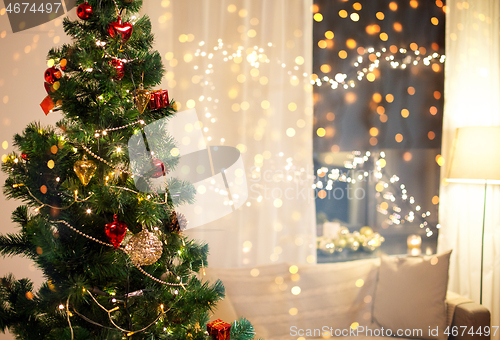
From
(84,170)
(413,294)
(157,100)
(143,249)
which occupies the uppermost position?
(157,100)

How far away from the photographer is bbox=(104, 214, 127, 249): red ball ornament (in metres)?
0.81

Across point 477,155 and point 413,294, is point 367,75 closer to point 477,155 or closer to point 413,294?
point 477,155

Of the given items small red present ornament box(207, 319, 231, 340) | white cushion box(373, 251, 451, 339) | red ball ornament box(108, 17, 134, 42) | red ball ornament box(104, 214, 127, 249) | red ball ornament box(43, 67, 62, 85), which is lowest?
white cushion box(373, 251, 451, 339)

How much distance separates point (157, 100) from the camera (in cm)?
93

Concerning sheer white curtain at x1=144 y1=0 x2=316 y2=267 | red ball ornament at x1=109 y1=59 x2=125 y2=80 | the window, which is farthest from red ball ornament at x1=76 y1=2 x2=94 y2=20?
the window

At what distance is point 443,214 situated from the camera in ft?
7.52

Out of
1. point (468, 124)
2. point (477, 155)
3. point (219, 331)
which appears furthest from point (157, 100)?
point (468, 124)

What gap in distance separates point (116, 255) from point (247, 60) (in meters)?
1.49

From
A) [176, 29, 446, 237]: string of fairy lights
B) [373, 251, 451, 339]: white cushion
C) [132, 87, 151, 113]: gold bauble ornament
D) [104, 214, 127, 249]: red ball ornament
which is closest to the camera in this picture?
[104, 214, 127, 249]: red ball ornament

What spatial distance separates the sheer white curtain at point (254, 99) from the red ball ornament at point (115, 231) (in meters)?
1.13

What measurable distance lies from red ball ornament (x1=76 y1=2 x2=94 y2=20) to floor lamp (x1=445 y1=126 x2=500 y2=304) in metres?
2.11

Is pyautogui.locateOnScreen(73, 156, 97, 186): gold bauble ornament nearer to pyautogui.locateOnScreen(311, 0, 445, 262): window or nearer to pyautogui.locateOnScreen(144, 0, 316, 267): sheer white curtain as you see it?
pyautogui.locateOnScreen(144, 0, 316, 267): sheer white curtain

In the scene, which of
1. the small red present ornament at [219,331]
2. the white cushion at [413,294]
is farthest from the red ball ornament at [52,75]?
the white cushion at [413,294]

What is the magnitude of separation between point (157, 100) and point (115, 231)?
385 mm
